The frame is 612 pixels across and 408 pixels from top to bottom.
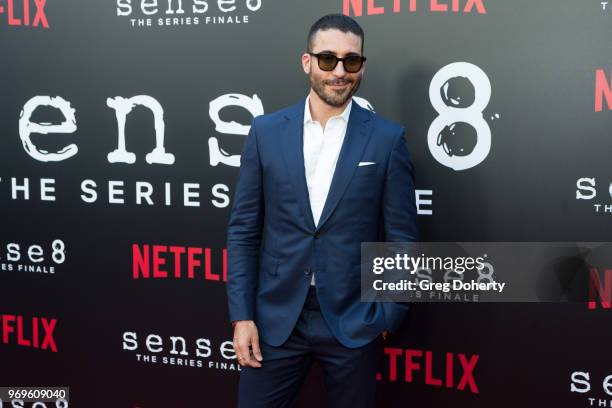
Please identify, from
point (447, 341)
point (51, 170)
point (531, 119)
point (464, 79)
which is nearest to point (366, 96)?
point (464, 79)

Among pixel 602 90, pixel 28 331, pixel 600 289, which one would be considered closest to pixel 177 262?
pixel 28 331

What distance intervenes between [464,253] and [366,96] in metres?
0.66

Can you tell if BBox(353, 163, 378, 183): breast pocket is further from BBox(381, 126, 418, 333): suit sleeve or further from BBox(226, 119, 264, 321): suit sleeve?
BBox(226, 119, 264, 321): suit sleeve

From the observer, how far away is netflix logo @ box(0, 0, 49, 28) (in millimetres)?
2814

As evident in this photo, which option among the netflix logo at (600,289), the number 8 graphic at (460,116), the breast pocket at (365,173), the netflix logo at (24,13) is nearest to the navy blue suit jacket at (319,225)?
the breast pocket at (365,173)

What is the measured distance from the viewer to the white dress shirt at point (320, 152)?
187 centimetres

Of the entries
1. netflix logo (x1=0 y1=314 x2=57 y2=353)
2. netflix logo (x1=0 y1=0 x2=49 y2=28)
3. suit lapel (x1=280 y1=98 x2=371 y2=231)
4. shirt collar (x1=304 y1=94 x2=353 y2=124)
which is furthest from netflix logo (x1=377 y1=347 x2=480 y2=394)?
netflix logo (x1=0 y1=0 x2=49 y2=28)

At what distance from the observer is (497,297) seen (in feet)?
7.74

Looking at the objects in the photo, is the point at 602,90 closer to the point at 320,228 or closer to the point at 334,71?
the point at 334,71

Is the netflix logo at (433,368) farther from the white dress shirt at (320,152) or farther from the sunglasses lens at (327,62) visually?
the sunglasses lens at (327,62)

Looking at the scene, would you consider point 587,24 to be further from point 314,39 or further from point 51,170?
point 51,170

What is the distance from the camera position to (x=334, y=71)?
184cm

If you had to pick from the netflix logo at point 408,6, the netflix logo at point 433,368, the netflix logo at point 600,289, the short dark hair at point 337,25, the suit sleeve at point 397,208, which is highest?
the netflix logo at point 408,6

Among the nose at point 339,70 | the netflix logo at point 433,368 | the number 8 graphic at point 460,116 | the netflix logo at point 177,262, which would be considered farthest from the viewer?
the netflix logo at point 177,262
